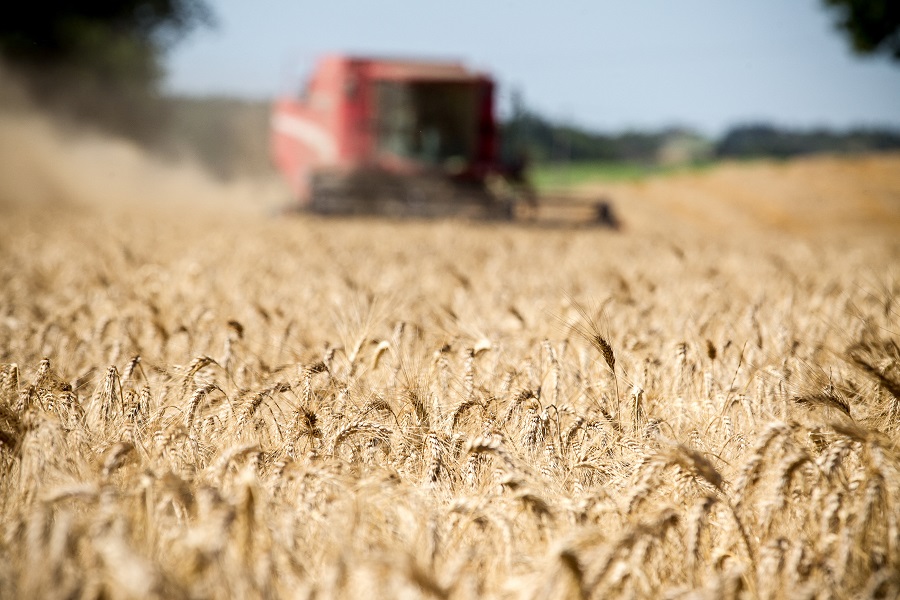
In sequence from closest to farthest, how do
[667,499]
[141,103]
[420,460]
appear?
1. [667,499]
2. [420,460]
3. [141,103]

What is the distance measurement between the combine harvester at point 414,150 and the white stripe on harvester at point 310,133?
49mm

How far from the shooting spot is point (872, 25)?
21.6 metres

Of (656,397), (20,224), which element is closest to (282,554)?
(656,397)

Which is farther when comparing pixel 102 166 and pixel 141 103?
pixel 141 103

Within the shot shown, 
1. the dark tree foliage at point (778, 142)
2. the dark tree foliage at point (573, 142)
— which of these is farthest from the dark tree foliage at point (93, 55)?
the dark tree foliage at point (778, 142)

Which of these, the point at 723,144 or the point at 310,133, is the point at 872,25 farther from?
the point at 723,144

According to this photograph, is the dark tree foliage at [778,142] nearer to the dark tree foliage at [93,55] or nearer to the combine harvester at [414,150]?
the dark tree foliage at [93,55]

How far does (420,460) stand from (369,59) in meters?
11.9

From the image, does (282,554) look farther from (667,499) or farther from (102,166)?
(102,166)

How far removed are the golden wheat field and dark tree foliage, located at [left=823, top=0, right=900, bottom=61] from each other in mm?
20439

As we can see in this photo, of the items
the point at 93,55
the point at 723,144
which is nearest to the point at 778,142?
the point at 723,144

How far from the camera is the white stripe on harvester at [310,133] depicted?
43.8 ft

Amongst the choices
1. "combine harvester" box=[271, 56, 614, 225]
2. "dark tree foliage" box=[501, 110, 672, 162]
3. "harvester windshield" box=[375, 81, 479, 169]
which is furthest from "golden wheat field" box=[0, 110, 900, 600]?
"dark tree foliage" box=[501, 110, 672, 162]

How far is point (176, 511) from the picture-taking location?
1.70m
